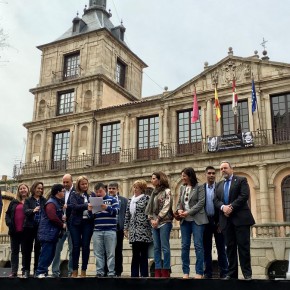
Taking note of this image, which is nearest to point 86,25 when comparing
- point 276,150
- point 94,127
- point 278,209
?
point 94,127

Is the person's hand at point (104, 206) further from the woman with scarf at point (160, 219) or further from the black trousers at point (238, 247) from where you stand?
the black trousers at point (238, 247)

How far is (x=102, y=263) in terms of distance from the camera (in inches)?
299

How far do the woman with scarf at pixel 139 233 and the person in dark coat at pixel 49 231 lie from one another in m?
1.32

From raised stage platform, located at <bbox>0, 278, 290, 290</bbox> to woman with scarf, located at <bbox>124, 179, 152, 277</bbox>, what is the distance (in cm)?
198

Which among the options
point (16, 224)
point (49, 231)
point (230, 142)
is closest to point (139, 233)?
point (49, 231)

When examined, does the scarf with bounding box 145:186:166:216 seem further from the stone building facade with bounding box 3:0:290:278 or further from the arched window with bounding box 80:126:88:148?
the arched window with bounding box 80:126:88:148

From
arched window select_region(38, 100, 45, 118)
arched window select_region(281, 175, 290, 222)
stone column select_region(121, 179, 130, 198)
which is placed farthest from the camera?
arched window select_region(38, 100, 45, 118)

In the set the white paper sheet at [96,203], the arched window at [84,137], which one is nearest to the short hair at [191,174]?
the white paper sheet at [96,203]

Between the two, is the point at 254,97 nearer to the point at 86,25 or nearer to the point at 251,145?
the point at 251,145

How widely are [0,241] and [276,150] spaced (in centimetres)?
1574

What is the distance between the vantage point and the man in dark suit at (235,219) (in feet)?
20.6

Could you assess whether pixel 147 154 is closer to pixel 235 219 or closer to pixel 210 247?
pixel 210 247

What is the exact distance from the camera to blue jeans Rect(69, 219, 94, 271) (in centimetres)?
766

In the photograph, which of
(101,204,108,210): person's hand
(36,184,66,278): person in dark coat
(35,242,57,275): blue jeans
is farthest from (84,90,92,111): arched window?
(35,242,57,275): blue jeans
